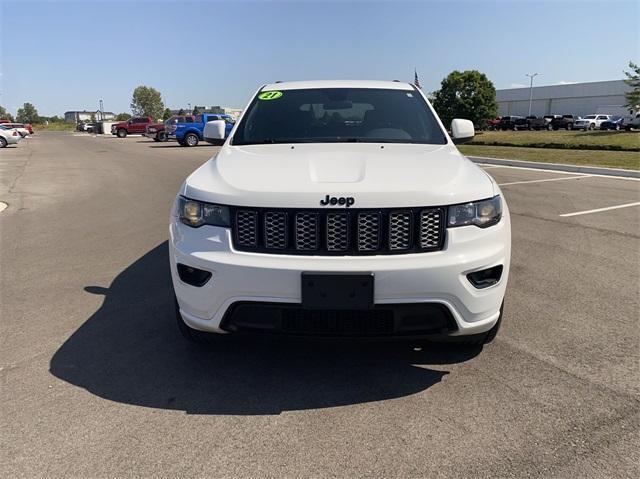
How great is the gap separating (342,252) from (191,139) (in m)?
30.9

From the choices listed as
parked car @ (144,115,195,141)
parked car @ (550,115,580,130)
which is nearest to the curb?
parked car @ (144,115,195,141)

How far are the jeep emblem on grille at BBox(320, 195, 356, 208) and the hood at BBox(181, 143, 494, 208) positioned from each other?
13 millimetres

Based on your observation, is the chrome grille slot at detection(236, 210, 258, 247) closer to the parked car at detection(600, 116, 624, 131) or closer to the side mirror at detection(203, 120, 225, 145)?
the side mirror at detection(203, 120, 225, 145)

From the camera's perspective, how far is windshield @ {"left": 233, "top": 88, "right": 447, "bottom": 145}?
3.92 m

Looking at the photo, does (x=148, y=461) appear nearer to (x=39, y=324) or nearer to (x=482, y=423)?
(x=482, y=423)

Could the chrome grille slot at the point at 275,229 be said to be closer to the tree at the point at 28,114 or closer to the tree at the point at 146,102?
the tree at the point at 146,102


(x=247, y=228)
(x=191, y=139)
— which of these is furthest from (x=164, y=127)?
(x=247, y=228)

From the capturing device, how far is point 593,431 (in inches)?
98.0

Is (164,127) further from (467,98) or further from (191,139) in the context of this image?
→ (467,98)

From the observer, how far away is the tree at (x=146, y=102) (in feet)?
428

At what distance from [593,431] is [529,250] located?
3605 mm

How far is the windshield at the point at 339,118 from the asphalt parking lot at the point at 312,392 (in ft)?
A: 5.15

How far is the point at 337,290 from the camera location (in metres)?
2.54

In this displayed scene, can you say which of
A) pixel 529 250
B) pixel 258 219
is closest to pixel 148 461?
pixel 258 219
